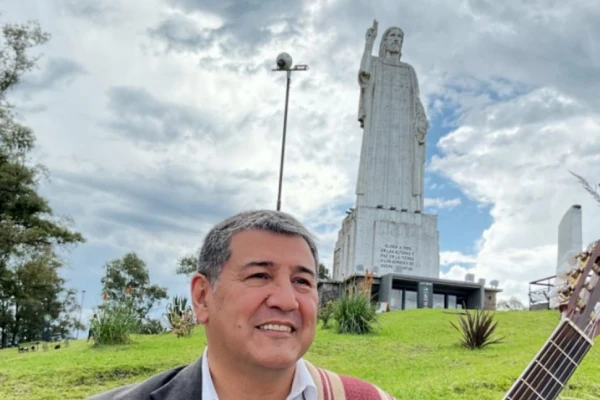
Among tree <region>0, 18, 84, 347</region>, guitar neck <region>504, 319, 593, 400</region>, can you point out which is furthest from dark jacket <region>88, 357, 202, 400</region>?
tree <region>0, 18, 84, 347</region>

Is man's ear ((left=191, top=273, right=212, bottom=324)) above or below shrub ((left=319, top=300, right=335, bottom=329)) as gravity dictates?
below

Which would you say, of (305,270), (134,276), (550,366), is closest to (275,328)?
(305,270)

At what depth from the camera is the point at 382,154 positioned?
74.9 ft

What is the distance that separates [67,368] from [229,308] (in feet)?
21.2

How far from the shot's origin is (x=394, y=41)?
952 inches

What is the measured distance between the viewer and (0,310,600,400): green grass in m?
5.60

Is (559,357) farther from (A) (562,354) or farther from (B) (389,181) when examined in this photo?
(B) (389,181)

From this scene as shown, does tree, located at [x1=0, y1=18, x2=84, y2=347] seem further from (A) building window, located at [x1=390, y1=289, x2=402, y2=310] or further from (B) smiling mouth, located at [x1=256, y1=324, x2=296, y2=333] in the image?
(B) smiling mouth, located at [x1=256, y1=324, x2=296, y2=333]

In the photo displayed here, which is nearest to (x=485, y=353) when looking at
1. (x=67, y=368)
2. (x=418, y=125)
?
(x=67, y=368)

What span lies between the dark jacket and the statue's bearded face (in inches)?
922

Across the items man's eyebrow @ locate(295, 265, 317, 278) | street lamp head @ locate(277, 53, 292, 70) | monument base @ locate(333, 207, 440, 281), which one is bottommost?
man's eyebrow @ locate(295, 265, 317, 278)

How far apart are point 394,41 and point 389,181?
5.54 m

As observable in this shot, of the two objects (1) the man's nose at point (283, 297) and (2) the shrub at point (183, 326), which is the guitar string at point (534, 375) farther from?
(2) the shrub at point (183, 326)

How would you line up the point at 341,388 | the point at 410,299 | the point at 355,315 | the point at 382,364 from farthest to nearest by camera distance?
the point at 410,299
the point at 355,315
the point at 382,364
the point at 341,388
